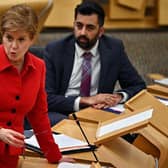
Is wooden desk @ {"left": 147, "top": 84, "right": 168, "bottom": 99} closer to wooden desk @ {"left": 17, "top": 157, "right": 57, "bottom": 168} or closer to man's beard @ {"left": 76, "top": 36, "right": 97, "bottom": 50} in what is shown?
man's beard @ {"left": 76, "top": 36, "right": 97, "bottom": 50}

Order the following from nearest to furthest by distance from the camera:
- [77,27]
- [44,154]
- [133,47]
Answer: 1. [44,154]
2. [77,27]
3. [133,47]

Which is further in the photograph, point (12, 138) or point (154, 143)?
point (154, 143)

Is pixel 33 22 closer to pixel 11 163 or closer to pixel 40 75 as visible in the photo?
pixel 40 75

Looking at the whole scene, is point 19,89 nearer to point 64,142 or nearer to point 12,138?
point 12,138

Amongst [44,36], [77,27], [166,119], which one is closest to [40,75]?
[166,119]

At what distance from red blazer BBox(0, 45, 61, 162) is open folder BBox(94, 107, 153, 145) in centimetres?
23

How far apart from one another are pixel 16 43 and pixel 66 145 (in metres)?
0.60

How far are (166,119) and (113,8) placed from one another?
15.3ft

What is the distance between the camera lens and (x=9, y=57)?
169cm

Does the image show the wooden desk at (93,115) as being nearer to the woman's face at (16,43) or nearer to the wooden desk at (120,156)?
the wooden desk at (120,156)

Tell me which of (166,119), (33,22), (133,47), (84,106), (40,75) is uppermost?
Answer: (33,22)

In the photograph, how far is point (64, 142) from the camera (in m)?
2.10

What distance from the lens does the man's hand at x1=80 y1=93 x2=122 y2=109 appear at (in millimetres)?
2662

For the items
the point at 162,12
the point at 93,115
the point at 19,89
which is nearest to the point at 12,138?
the point at 19,89
